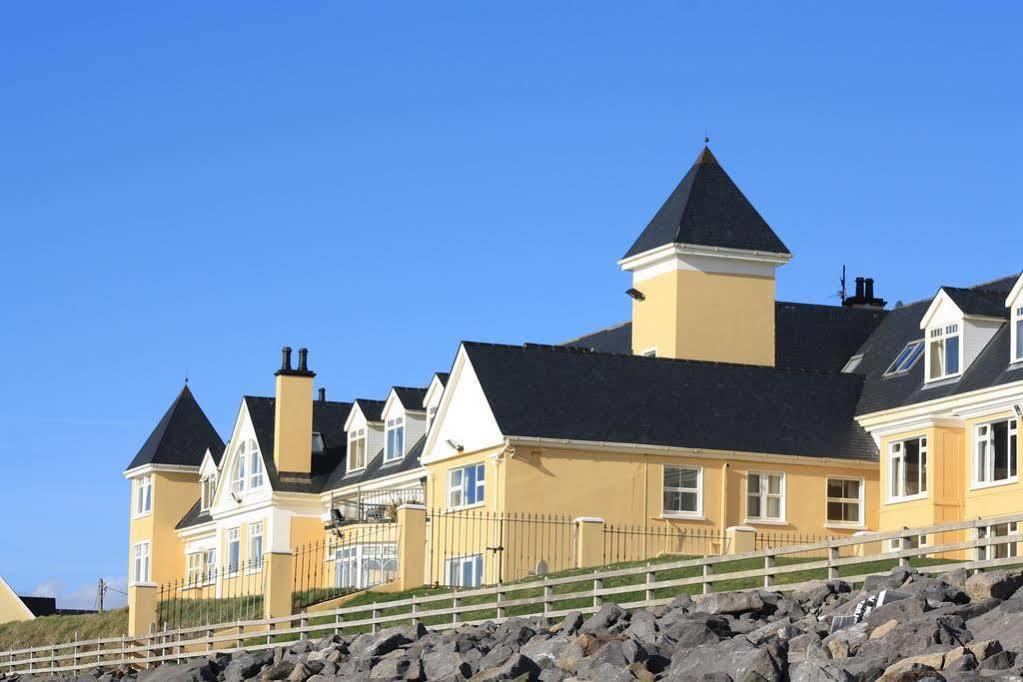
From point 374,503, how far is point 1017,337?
20307mm

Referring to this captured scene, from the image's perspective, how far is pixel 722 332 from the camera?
49500mm

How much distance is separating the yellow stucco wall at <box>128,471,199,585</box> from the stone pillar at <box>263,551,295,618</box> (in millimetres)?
29662

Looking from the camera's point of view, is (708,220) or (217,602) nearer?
(217,602)

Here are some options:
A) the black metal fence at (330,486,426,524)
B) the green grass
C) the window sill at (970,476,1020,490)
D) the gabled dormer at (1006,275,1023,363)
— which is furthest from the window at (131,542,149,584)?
the gabled dormer at (1006,275,1023,363)

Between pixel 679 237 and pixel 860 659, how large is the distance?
31.5 metres

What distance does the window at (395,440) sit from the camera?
175 ft

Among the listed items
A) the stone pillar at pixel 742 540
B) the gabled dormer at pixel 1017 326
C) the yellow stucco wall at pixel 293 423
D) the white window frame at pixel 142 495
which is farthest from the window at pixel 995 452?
the white window frame at pixel 142 495

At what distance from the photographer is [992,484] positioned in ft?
126

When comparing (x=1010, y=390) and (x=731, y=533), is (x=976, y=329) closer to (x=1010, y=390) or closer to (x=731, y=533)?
(x=1010, y=390)

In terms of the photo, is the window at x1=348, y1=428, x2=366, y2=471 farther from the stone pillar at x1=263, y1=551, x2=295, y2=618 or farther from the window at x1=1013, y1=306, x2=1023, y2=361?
the window at x1=1013, y1=306, x2=1023, y2=361

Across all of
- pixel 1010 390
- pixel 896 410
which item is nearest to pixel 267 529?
pixel 896 410

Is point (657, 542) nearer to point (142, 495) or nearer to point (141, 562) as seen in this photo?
point (141, 562)

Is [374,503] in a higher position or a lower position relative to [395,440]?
lower

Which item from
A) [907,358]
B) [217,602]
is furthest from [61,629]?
[907,358]
